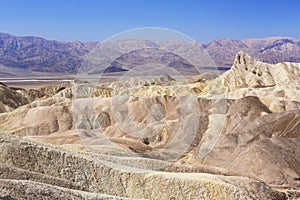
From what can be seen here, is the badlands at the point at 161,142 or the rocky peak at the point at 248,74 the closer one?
the badlands at the point at 161,142

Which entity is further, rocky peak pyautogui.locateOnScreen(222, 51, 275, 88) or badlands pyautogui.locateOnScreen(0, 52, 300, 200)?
rocky peak pyautogui.locateOnScreen(222, 51, 275, 88)

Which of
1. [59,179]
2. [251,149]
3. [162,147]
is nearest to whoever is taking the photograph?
[59,179]

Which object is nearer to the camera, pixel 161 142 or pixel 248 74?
pixel 161 142

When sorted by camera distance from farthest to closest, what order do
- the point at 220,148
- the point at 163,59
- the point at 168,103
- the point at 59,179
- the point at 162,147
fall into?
the point at 168,103, the point at 163,59, the point at 162,147, the point at 220,148, the point at 59,179

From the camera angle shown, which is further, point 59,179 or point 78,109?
point 78,109

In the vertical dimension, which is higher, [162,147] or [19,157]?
[19,157]

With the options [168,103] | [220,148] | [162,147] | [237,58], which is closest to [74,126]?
[168,103]

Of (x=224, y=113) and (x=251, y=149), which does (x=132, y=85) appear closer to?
(x=224, y=113)

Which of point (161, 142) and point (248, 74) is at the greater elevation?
point (248, 74)
